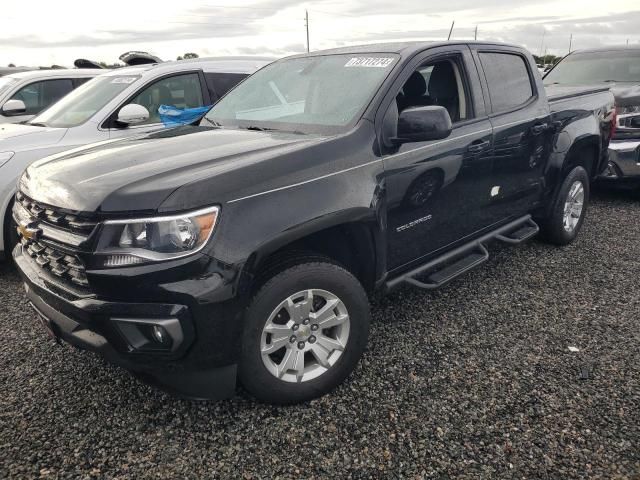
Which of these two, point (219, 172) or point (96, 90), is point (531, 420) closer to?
point (219, 172)

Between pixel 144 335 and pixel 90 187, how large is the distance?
0.68m

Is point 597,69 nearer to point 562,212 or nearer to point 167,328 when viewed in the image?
point 562,212

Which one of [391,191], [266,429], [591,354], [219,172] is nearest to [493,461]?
[266,429]

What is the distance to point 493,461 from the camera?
217cm

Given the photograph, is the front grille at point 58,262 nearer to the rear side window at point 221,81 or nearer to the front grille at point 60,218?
the front grille at point 60,218

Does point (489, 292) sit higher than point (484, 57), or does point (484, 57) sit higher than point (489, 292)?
point (484, 57)

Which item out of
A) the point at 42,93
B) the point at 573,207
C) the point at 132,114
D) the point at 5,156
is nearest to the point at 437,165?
the point at 573,207

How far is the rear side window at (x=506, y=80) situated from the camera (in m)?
3.67

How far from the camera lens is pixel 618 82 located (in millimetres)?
6891

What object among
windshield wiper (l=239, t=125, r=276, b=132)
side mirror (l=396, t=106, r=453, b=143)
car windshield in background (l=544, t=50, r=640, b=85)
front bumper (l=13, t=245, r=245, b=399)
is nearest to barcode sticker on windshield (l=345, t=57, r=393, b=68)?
side mirror (l=396, t=106, r=453, b=143)

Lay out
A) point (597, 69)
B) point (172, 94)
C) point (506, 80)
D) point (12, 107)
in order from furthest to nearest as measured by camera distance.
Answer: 1. point (597, 69)
2. point (12, 107)
3. point (172, 94)
4. point (506, 80)

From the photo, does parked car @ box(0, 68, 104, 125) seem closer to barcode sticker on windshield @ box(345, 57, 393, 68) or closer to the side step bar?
barcode sticker on windshield @ box(345, 57, 393, 68)

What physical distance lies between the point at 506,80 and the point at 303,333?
2.63 m

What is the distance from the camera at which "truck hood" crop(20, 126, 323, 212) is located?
83.1 inches
